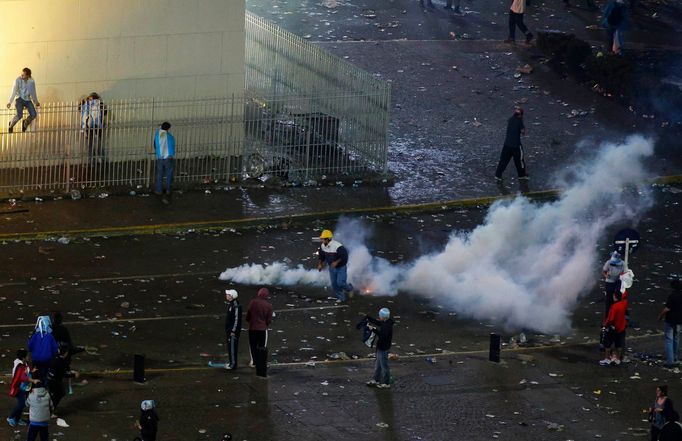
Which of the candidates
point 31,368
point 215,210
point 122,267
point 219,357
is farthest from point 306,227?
point 31,368

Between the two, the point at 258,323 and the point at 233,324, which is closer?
the point at 233,324

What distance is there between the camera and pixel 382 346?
68.1 ft

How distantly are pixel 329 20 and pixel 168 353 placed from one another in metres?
20.9

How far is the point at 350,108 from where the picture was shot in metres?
31.2

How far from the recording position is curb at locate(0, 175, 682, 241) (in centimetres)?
2677

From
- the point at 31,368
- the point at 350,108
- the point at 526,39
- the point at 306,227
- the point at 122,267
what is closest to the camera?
the point at 31,368

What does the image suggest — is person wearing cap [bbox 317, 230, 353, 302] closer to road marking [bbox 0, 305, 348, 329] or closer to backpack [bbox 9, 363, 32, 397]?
road marking [bbox 0, 305, 348, 329]

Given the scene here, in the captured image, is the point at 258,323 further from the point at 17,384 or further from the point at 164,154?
the point at 164,154

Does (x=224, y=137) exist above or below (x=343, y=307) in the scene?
above

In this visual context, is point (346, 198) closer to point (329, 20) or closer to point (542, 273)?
point (542, 273)

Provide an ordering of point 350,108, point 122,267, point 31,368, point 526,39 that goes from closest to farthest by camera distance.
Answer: point 31,368 → point 122,267 → point 350,108 → point 526,39

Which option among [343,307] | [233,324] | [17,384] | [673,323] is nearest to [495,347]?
[673,323]

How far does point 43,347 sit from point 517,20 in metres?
22.5

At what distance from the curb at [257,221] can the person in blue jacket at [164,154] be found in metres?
1.48
